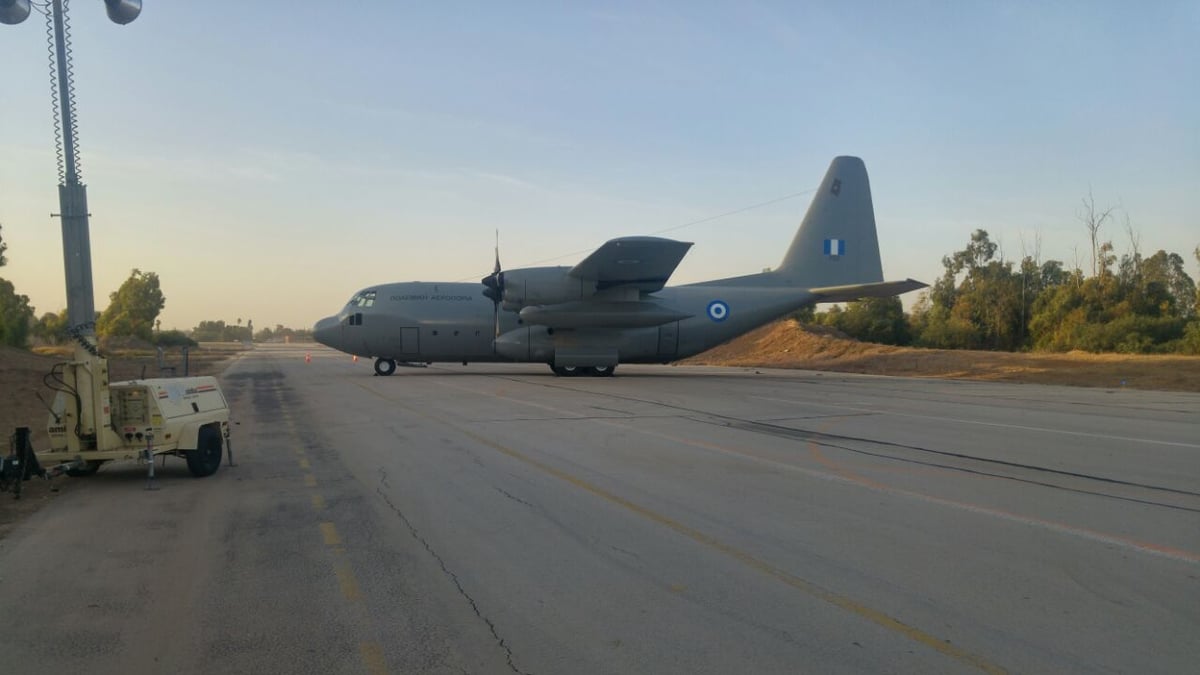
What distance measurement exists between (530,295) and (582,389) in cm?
517

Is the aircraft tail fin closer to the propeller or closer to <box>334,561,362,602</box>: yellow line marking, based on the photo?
the propeller

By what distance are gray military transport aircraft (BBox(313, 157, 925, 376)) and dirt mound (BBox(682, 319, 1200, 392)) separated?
7.87 m

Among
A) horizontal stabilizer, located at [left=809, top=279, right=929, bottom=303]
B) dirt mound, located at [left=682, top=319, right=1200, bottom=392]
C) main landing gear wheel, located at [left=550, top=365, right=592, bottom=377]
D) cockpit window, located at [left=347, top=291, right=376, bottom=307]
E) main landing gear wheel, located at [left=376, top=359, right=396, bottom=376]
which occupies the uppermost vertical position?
cockpit window, located at [left=347, top=291, right=376, bottom=307]

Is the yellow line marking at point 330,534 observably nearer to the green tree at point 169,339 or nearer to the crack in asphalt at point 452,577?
the crack in asphalt at point 452,577

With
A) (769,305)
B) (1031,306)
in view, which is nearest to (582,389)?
(769,305)

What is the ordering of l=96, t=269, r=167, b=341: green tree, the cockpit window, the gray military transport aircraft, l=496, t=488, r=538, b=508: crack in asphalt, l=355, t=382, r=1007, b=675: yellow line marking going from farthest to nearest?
l=96, t=269, r=167, b=341: green tree
the cockpit window
the gray military transport aircraft
l=496, t=488, r=538, b=508: crack in asphalt
l=355, t=382, r=1007, b=675: yellow line marking

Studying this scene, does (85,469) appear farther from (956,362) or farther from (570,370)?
(956,362)

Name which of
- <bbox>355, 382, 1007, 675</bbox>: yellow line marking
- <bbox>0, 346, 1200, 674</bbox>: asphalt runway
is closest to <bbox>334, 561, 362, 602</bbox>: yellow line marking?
<bbox>0, 346, 1200, 674</bbox>: asphalt runway

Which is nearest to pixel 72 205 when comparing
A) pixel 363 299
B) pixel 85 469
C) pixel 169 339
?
pixel 85 469

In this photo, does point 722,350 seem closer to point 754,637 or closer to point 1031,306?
point 1031,306

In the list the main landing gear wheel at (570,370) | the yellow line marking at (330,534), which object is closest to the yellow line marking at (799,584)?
the yellow line marking at (330,534)

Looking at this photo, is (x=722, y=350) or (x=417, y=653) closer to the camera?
(x=417, y=653)

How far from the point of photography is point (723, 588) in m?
5.18

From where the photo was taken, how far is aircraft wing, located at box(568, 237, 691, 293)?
74.7 feet
